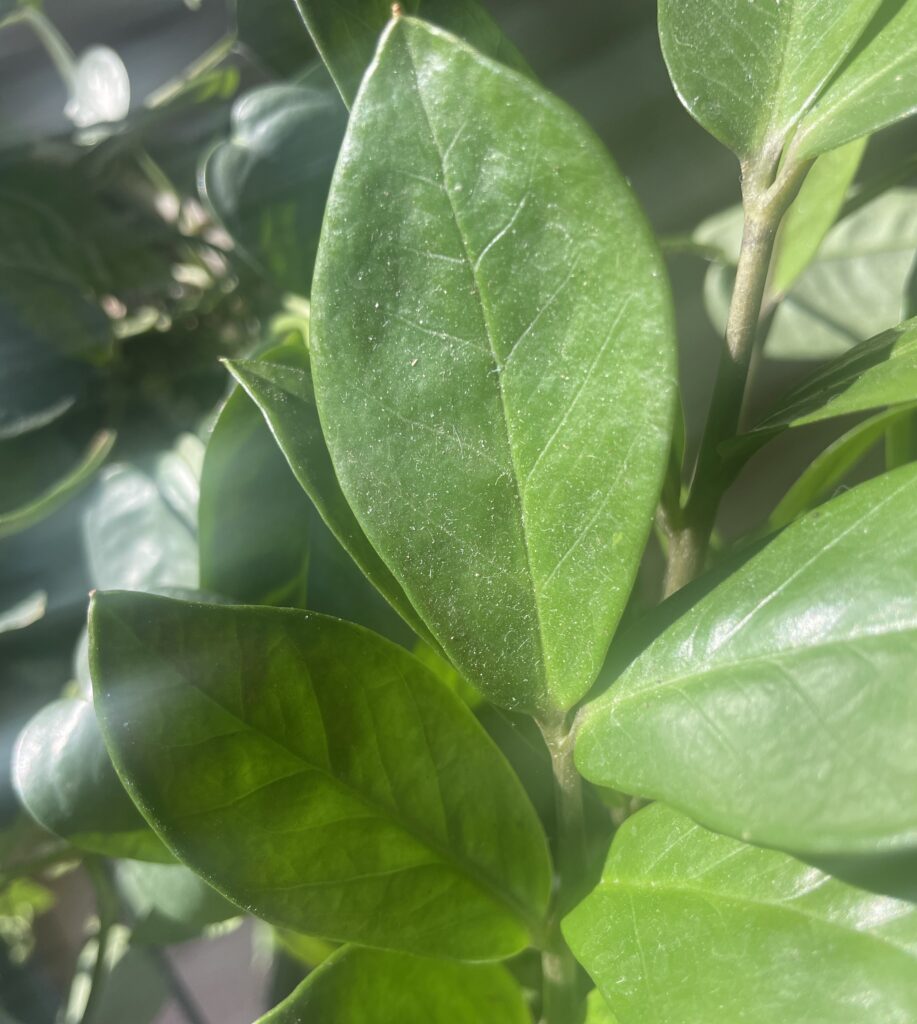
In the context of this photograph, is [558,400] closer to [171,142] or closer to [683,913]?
[683,913]

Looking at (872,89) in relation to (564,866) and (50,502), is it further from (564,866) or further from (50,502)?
(50,502)

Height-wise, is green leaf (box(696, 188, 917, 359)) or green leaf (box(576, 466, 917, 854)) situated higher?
green leaf (box(576, 466, 917, 854))

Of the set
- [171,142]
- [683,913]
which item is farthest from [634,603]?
[171,142]

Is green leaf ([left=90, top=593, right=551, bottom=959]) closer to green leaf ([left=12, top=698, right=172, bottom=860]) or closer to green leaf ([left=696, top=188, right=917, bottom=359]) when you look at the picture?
green leaf ([left=12, top=698, right=172, bottom=860])

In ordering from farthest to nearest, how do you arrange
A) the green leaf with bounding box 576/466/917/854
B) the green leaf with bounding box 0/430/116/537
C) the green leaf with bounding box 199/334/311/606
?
the green leaf with bounding box 0/430/116/537
the green leaf with bounding box 199/334/311/606
the green leaf with bounding box 576/466/917/854

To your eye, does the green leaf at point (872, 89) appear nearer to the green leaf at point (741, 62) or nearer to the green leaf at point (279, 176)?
the green leaf at point (741, 62)

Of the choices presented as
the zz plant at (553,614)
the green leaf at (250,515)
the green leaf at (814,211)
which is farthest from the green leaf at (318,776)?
the green leaf at (814,211)

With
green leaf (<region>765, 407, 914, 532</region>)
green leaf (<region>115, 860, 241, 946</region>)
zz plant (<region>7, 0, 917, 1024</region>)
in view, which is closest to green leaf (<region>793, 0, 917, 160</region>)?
zz plant (<region>7, 0, 917, 1024</region>)

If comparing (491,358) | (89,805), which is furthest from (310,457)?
(89,805)
